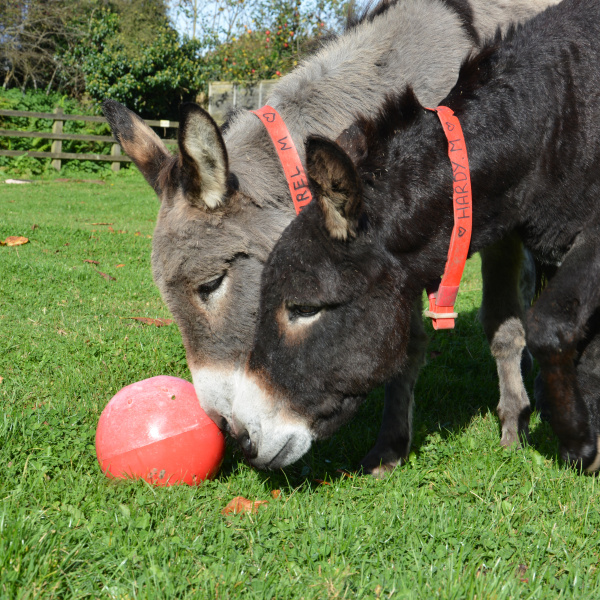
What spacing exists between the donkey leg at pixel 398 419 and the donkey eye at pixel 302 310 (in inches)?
35.2

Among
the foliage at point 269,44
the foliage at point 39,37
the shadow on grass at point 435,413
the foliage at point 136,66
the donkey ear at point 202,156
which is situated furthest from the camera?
the foliage at point 39,37

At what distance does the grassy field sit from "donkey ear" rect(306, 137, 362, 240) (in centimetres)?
126

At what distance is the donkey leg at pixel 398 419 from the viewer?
336 cm

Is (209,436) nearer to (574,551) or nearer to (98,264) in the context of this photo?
(574,551)

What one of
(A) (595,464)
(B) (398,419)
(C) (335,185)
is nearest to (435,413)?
(B) (398,419)

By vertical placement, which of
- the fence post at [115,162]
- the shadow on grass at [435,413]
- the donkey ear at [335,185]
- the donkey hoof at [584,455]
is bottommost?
the fence post at [115,162]

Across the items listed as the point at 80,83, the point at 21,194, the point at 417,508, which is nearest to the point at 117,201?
the point at 21,194

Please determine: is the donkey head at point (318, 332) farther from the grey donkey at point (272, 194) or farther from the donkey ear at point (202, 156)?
the donkey ear at point (202, 156)

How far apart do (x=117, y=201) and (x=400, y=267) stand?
12.5 meters

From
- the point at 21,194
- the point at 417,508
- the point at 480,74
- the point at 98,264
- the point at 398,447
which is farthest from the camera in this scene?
the point at 21,194

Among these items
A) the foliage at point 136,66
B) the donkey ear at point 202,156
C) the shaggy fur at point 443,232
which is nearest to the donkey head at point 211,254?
the donkey ear at point 202,156

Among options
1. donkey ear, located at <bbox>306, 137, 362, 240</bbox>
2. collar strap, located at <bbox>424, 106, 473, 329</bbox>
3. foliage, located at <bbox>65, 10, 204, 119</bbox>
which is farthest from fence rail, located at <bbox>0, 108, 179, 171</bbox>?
donkey ear, located at <bbox>306, 137, 362, 240</bbox>

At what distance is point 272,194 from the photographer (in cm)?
356

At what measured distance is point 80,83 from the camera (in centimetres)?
2300
